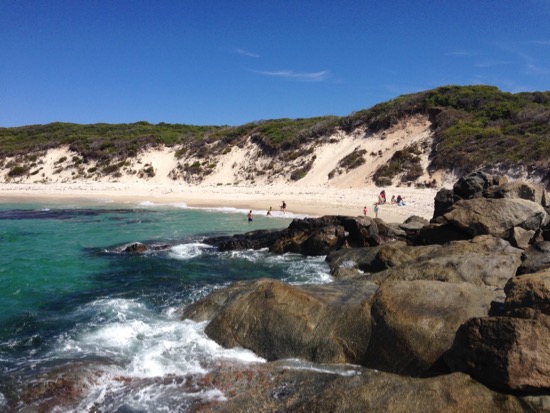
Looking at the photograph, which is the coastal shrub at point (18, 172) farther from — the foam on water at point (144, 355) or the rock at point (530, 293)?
the rock at point (530, 293)

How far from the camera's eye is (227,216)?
32.9 meters

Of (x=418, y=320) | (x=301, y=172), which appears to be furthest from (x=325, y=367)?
(x=301, y=172)

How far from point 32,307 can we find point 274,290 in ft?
24.1

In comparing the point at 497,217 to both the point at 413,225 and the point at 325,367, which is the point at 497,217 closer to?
the point at 413,225

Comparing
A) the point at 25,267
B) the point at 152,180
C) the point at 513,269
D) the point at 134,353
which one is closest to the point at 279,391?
the point at 134,353

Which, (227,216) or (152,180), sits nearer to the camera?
(227,216)

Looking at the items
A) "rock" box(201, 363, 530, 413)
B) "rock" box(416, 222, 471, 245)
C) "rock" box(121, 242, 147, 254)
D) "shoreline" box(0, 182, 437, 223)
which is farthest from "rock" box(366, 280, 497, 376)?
"shoreline" box(0, 182, 437, 223)

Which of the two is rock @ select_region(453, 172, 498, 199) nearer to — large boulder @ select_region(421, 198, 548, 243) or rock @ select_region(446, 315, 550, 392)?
large boulder @ select_region(421, 198, 548, 243)

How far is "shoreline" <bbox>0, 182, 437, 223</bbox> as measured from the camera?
32.3 meters

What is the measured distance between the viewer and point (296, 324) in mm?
8492

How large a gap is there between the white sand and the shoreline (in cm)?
6

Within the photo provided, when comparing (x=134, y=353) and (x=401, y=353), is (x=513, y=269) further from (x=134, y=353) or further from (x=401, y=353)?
(x=134, y=353)

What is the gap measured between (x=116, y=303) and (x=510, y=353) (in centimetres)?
1000

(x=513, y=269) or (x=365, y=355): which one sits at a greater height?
(x=513, y=269)
